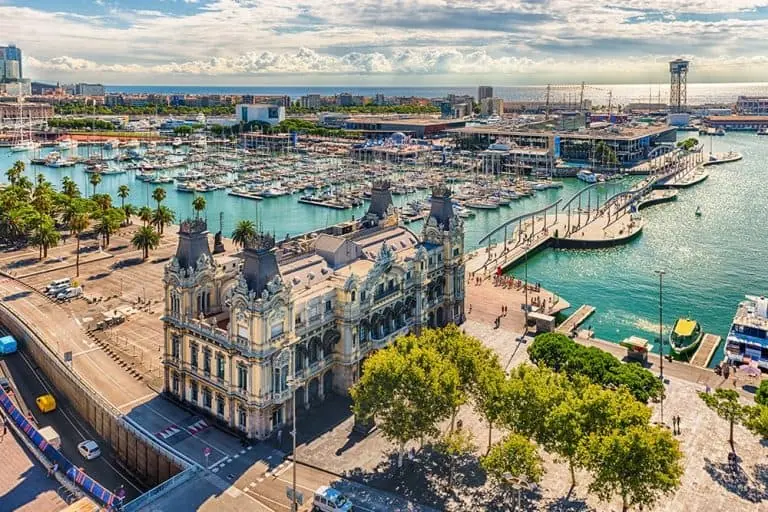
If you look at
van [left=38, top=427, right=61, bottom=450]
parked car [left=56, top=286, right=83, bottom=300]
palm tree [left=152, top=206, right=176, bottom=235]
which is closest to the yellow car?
van [left=38, top=427, right=61, bottom=450]

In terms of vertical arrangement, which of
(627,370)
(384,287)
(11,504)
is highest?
(384,287)

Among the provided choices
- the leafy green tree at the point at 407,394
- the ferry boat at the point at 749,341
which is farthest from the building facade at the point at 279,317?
the ferry boat at the point at 749,341

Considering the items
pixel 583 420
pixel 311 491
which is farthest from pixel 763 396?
pixel 311 491

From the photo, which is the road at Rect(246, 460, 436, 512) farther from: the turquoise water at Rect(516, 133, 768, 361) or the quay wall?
the turquoise water at Rect(516, 133, 768, 361)

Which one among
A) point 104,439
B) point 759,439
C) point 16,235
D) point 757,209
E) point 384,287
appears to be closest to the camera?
point 759,439

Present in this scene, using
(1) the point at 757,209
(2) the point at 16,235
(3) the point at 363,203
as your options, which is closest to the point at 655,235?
(1) the point at 757,209

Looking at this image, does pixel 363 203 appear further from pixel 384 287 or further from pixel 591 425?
pixel 591 425
